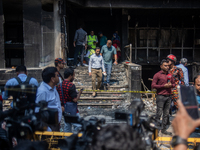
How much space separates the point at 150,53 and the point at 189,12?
339 cm

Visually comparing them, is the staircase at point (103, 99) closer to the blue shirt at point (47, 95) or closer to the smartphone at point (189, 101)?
the blue shirt at point (47, 95)

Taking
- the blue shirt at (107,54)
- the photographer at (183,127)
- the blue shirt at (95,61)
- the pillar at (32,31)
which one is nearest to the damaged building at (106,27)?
the pillar at (32,31)

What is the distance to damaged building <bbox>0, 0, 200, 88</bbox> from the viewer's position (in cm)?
976

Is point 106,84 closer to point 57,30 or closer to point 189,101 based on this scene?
point 57,30

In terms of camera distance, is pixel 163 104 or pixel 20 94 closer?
pixel 20 94

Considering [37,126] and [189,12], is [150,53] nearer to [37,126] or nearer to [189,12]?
[189,12]

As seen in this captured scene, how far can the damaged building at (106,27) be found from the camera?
9.76m

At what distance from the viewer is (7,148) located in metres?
2.03

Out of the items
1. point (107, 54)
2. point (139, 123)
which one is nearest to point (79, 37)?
point (107, 54)

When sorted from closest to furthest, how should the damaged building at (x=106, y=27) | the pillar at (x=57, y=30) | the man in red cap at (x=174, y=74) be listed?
the man in red cap at (x=174, y=74)
the damaged building at (x=106, y=27)
the pillar at (x=57, y=30)

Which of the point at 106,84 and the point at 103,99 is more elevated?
the point at 106,84

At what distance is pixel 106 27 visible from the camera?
1482cm

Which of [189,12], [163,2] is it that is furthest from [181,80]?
[189,12]

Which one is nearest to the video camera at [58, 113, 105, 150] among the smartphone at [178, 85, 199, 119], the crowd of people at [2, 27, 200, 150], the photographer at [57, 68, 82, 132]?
the crowd of people at [2, 27, 200, 150]
